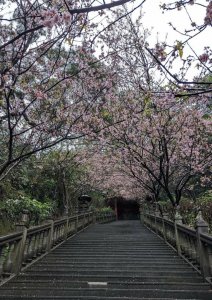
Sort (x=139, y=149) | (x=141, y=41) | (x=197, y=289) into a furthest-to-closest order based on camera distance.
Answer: (x=139, y=149) → (x=141, y=41) → (x=197, y=289)

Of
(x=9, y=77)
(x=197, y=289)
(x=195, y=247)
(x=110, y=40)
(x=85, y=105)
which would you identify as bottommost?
(x=197, y=289)

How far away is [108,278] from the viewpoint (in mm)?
6000

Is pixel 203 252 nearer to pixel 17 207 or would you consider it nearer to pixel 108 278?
pixel 108 278

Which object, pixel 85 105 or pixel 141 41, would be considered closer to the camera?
pixel 85 105

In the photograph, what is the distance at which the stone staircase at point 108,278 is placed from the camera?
493cm

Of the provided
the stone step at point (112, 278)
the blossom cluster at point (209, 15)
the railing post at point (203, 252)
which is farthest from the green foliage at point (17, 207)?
the blossom cluster at point (209, 15)

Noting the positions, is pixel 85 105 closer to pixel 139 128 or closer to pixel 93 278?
pixel 139 128

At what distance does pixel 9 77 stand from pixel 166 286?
180 inches

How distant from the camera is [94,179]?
77.9 ft

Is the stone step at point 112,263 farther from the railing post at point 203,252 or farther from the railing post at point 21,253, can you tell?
the railing post at point 203,252

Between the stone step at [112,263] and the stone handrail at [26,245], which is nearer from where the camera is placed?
the stone handrail at [26,245]

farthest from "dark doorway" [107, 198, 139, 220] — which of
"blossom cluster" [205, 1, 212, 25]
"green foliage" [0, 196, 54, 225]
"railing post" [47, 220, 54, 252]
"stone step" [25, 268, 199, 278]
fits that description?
"blossom cluster" [205, 1, 212, 25]


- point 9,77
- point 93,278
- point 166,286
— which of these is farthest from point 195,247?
point 9,77

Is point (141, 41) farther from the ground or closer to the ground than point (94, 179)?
farther from the ground
